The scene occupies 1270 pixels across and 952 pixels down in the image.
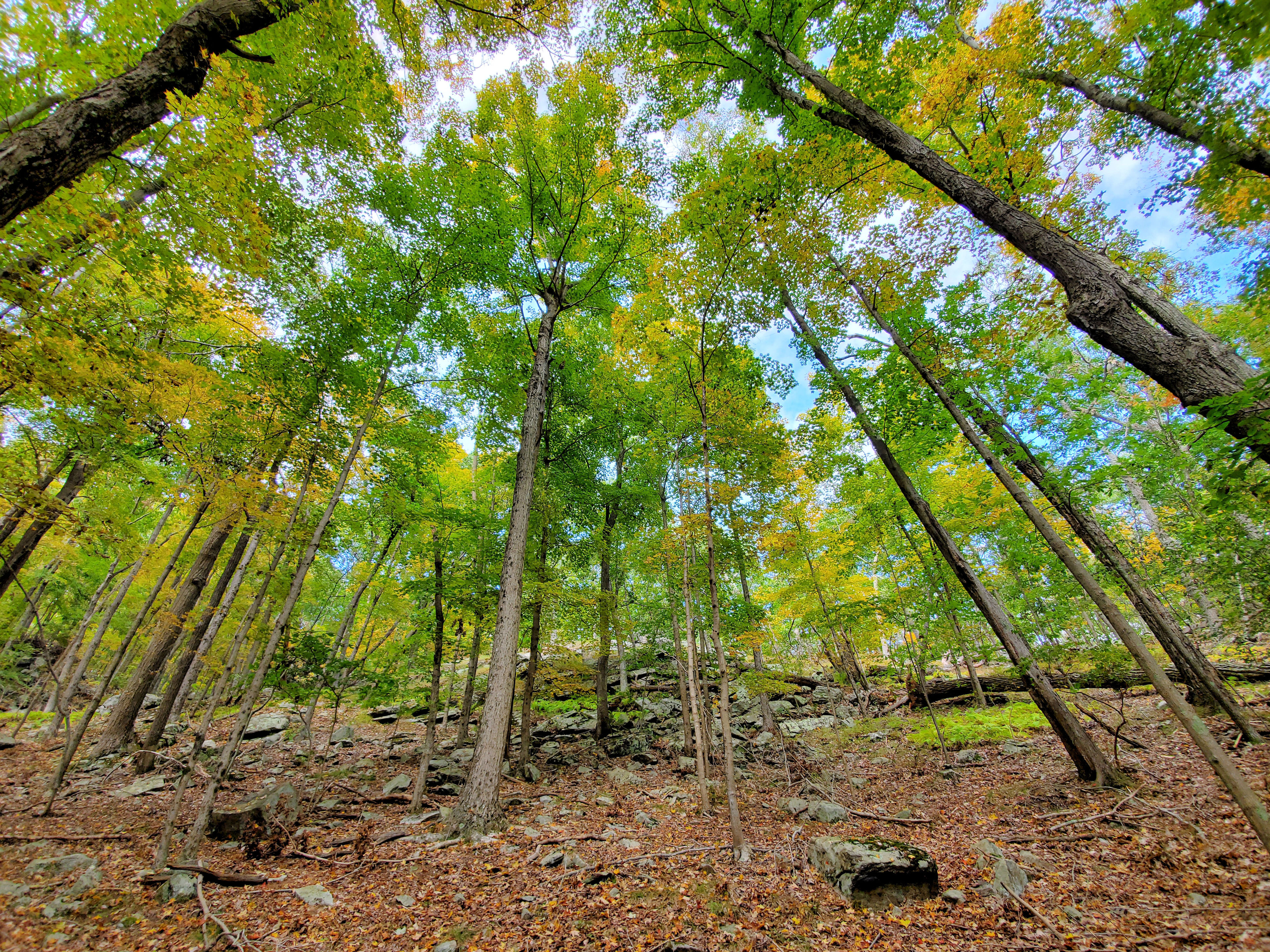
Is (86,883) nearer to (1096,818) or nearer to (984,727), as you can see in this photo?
(1096,818)

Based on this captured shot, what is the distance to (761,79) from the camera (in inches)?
272

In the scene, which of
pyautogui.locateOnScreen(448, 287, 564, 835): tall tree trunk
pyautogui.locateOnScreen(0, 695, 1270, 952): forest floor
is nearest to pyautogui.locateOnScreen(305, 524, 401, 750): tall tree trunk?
pyautogui.locateOnScreen(0, 695, 1270, 952): forest floor

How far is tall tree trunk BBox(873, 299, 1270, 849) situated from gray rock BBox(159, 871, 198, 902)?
9180mm

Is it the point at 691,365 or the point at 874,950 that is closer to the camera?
the point at 874,950

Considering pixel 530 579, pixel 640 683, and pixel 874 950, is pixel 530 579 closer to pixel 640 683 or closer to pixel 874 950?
pixel 874 950

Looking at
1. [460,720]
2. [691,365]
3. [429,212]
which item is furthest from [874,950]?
[429,212]

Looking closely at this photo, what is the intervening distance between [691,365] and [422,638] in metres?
9.68

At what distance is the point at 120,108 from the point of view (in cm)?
359

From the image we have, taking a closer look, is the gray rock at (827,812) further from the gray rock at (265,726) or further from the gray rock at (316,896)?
the gray rock at (265,726)

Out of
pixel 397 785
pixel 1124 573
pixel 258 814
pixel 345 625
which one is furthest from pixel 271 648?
pixel 1124 573

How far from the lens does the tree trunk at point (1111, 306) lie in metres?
3.35

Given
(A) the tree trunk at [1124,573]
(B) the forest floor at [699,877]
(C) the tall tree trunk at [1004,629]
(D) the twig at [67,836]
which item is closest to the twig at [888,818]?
(B) the forest floor at [699,877]

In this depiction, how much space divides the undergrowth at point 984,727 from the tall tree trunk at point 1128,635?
4826 mm

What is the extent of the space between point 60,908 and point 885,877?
752 cm
